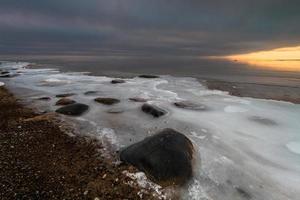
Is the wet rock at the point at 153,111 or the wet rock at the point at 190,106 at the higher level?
the wet rock at the point at 153,111

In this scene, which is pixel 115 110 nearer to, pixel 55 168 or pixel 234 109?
pixel 55 168

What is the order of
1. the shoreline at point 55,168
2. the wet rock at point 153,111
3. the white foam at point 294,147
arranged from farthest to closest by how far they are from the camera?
the wet rock at point 153,111, the white foam at point 294,147, the shoreline at point 55,168

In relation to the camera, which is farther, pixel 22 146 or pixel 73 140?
pixel 73 140

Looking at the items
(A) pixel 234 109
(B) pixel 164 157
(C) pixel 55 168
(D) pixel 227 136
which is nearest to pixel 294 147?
(D) pixel 227 136

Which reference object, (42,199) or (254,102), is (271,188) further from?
(254,102)

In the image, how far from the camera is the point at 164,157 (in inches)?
267

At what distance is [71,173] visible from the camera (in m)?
6.62

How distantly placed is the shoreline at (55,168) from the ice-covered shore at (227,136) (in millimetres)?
1174

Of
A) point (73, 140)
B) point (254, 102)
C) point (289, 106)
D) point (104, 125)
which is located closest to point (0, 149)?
point (73, 140)

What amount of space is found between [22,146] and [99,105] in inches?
266

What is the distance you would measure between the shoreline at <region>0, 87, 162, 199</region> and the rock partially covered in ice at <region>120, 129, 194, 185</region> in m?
0.46

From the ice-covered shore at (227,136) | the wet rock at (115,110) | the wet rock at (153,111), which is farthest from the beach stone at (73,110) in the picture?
the wet rock at (153,111)

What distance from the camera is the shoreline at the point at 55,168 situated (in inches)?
230

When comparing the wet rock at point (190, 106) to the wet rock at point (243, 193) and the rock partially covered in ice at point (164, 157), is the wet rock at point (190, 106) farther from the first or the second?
the wet rock at point (243, 193)
